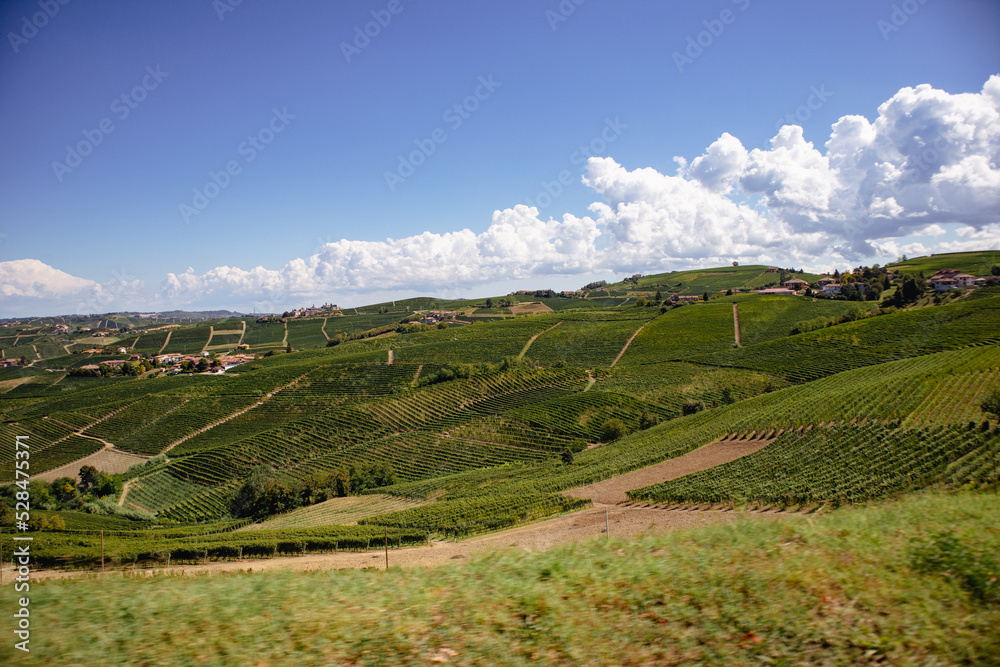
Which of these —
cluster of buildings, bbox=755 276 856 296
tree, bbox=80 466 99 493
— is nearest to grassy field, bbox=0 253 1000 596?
tree, bbox=80 466 99 493

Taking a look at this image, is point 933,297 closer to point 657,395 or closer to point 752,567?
point 657,395

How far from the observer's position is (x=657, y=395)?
63.2 metres

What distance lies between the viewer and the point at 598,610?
6.96 metres

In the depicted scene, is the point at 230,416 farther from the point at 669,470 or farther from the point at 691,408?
the point at 691,408

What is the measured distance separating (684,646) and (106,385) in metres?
122

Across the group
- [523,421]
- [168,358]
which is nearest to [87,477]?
[523,421]

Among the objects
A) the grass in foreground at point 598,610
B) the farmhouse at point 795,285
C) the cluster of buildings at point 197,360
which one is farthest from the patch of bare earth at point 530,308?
the grass in foreground at point 598,610

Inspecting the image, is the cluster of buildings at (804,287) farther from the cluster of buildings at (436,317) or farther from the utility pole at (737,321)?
the cluster of buildings at (436,317)

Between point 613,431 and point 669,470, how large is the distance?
2139 cm

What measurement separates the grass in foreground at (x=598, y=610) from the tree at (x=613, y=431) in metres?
44.4

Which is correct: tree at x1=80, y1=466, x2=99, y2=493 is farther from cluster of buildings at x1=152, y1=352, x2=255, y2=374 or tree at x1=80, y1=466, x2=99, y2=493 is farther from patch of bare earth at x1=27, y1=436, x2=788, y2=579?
cluster of buildings at x1=152, y1=352, x2=255, y2=374

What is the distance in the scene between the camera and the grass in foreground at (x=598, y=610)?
5.88 metres

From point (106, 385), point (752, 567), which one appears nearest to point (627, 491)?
point (752, 567)

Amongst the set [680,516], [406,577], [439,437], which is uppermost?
[406,577]
